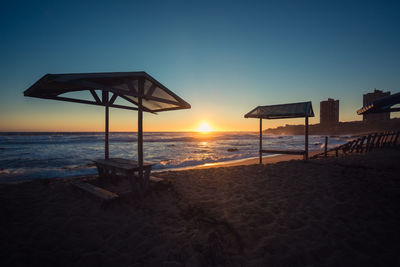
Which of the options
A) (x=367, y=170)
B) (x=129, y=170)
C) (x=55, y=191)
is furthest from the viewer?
(x=367, y=170)

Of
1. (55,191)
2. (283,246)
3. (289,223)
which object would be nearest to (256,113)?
(289,223)

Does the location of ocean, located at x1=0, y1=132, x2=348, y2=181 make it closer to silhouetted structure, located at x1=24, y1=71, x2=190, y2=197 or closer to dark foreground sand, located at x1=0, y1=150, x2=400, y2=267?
silhouetted structure, located at x1=24, y1=71, x2=190, y2=197

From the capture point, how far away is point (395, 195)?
14.8 ft

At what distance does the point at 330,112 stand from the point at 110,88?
122802mm

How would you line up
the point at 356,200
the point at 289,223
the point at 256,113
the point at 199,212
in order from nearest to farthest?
the point at 289,223, the point at 199,212, the point at 356,200, the point at 256,113

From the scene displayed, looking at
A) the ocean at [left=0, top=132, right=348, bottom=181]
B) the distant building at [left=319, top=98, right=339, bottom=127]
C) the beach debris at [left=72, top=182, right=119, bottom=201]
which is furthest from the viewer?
the distant building at [left=319, top=98, right=339, bottom=127]

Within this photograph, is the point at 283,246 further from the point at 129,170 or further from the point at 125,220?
the point at 129,170

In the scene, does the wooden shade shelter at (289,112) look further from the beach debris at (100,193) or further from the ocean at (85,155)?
the beach debris at (100,193)

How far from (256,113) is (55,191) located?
10.1m

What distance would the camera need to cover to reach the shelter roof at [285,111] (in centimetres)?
944

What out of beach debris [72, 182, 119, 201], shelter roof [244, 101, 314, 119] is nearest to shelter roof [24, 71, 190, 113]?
beach debris [72, 182, 119, 201]

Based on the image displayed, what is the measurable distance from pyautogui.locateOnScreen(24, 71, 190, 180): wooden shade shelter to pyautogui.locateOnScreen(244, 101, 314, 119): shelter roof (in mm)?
6231

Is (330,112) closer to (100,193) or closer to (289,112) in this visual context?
(289,112)

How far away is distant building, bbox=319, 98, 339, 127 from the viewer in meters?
98.4
